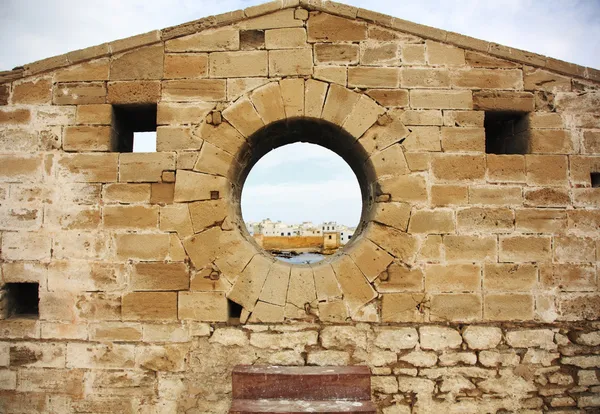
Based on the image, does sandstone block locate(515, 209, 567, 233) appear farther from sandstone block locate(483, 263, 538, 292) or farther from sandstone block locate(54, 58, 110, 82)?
sandstone block locate(54, 58, 110, 82)

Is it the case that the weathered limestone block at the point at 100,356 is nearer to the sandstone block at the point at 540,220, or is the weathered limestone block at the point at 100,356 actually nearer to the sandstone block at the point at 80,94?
the sandstone block at the point at 80,94

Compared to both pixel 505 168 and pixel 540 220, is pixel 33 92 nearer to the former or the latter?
pixel 505 168

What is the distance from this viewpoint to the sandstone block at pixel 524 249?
367 cm

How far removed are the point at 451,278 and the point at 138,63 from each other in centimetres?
375

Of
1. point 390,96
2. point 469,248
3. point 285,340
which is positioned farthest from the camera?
point 390,96

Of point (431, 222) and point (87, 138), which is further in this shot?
point (87, 138)

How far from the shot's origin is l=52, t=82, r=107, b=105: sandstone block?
3.83 meters

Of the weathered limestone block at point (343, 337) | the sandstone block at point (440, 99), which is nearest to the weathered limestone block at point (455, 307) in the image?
the weathered limestone block at point (343, 337)

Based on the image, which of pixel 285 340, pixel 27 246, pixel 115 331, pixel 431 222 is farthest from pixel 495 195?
pixel 27 246

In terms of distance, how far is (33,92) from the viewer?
3861 mm

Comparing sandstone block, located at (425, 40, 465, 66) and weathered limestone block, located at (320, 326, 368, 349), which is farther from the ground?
sandstone block, located at (425, 40, 465, 66)

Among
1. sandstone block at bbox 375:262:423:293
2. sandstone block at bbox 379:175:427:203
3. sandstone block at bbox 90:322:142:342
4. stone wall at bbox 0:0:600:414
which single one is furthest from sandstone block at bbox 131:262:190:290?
sandstone block at bbox 379:175:427:203

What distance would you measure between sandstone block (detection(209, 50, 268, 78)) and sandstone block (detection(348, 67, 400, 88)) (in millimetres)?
873

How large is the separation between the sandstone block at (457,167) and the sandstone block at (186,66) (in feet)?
8.07
